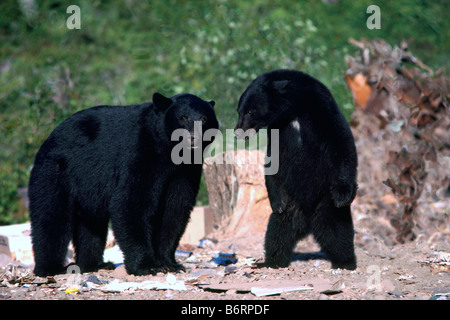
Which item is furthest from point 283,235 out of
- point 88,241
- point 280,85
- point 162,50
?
point 162,50

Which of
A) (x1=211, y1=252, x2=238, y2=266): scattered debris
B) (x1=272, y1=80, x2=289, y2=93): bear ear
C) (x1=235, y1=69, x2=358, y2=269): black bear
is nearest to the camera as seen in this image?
(x1=235, y1=69, x2=358, y2=269): black bear

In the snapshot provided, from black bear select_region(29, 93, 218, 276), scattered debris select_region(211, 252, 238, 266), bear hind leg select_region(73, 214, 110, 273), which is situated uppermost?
black bear select_region(29, 93, 218, 276)

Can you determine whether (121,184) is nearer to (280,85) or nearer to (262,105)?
(262,105)

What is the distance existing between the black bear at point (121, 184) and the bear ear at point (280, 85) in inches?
20.6

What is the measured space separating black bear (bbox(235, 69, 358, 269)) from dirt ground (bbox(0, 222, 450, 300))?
0.85 ft

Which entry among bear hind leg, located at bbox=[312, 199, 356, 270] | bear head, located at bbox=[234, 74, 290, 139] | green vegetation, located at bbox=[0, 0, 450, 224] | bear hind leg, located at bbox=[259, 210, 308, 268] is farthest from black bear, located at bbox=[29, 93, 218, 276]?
green vegetation, located at bbox=[0, 0, 450, 224]

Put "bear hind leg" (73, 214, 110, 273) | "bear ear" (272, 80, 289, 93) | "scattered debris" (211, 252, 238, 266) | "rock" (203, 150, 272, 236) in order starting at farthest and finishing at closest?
"rock" (203, 150, 272, 236) → "scattered debris" (211, 252, 238, 266) → "bear hind leg" (73, 214, 110, 273) → "bear ear" (272, 80, 289, 93)

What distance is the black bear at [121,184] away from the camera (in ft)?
15.2

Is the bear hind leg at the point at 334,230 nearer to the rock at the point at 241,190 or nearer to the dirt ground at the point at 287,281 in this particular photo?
the dirt ground at the point at 287,281

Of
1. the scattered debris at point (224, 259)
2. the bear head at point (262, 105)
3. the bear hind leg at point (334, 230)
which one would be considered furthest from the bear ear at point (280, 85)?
the scattered debris at point (224, 259)

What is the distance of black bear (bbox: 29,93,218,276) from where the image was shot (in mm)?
4645

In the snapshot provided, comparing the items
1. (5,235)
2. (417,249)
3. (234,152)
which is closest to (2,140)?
(5,235)

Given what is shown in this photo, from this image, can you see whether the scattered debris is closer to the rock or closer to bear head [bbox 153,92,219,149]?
the rock

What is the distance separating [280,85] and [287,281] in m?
1.46
